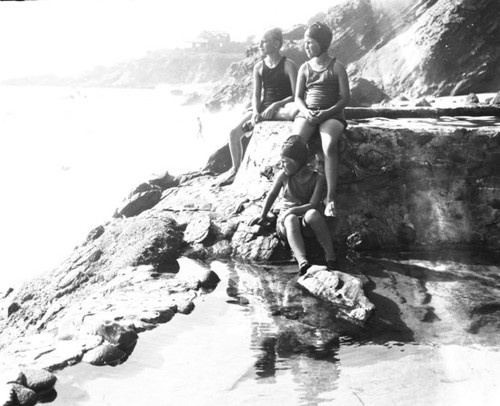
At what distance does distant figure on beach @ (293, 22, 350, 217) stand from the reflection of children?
33 cm

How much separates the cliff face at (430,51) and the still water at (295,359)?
13.1 m

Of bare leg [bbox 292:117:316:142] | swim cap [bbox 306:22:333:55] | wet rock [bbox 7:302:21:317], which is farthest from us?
wet rock [bbox 7:302:21:317]

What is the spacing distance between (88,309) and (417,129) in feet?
12.6

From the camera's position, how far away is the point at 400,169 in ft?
18.8

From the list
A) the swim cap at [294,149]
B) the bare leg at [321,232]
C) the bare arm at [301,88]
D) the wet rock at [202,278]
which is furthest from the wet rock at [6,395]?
the bare arm at [301,88]

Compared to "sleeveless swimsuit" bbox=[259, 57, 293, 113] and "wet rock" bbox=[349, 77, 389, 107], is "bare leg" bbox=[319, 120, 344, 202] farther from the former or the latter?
"wet rock" bbox=[349, 77, 389, 107]

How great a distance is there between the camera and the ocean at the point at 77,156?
560 inches

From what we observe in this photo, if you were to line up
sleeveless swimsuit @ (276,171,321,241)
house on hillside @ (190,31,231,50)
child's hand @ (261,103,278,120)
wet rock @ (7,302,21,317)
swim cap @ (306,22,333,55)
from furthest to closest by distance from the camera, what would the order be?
house on hillside @ (190,31,231,50), child's hand @ (261,103,278,120), wet rock @ (7,302,21,317), swim cap @ (306,22,333,55), sleeveless swimsuit @ (276,171,321,241)

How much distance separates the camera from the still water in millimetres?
2922

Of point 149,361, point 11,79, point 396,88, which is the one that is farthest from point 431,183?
point 11,79

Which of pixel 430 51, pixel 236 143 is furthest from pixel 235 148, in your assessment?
pixel 430 51

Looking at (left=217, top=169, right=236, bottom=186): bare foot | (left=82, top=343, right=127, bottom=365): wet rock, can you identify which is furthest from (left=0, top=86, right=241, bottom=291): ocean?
(left=82, top=343, right=127, bottom=365): wet rock

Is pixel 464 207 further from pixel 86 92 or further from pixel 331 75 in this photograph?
pixel 86 92

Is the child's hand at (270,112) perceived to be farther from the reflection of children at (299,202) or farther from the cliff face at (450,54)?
the cliff face at (450,54)
